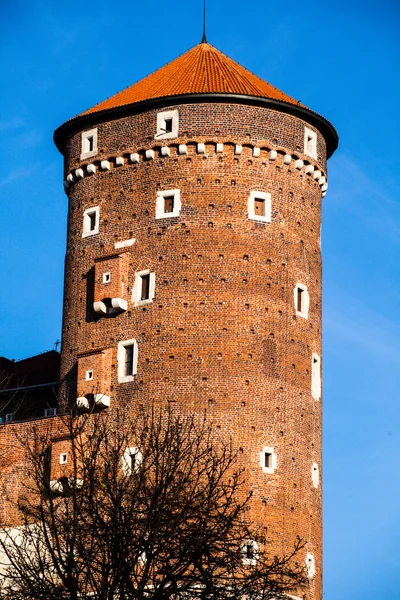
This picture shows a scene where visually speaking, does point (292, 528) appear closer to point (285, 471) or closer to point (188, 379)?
point (285, 471)

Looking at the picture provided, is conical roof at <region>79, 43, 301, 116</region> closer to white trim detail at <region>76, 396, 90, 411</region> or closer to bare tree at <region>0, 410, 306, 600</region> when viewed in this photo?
white trim detail at <region>76, 396, 90, 411</region>

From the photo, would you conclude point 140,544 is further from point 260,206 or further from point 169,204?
point 260,206

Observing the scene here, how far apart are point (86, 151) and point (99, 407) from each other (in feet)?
25.6

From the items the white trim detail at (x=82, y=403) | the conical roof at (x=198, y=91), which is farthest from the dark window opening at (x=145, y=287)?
the conical roof at (x=198, y=91)

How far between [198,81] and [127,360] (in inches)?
336

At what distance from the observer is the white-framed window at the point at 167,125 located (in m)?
49.4

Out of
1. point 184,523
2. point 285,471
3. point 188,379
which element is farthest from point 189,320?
point 184,523

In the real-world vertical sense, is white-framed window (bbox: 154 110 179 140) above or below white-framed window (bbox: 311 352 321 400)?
above

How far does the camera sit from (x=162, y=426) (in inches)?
1811

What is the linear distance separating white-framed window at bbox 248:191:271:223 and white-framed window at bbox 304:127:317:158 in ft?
7.97

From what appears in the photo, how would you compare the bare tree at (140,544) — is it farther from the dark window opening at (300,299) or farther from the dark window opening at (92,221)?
the dark window opening at (92,221)

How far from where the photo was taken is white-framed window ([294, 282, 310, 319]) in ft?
161

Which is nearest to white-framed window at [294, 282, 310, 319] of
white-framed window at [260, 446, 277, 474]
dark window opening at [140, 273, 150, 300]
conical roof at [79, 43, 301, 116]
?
dark window opening at [140, 273, 150, 300]

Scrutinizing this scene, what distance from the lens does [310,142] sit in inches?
2010
